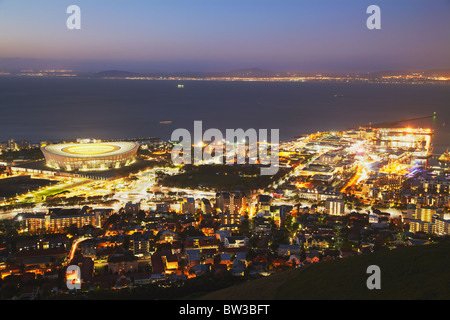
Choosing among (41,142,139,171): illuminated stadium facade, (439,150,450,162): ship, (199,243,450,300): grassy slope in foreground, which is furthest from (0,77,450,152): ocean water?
(199,243,450,300): grassy slope in foreground

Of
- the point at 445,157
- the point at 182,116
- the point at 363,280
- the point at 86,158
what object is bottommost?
the point at 363,280

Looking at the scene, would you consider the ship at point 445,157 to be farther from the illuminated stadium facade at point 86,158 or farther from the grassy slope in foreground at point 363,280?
the grassy slope in foreground at point 363,280

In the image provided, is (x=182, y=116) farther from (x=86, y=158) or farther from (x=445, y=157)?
(x=445, y=157)

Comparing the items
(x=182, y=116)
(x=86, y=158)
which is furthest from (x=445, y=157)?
(x=182, y=116)

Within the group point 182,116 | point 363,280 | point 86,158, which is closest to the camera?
point 363,280

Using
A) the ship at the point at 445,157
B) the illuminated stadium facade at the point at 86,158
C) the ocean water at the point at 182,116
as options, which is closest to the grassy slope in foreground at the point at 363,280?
the illuminated stadium facade at the point at 86,158
